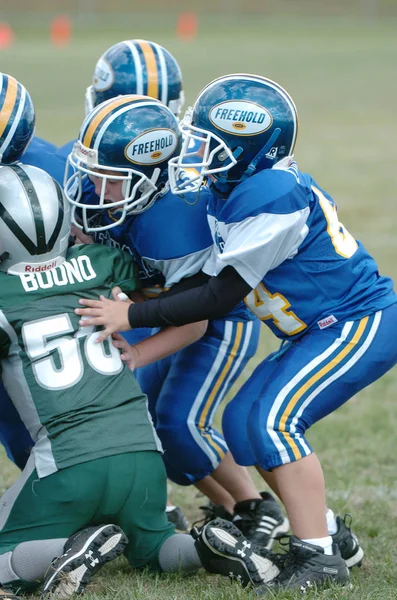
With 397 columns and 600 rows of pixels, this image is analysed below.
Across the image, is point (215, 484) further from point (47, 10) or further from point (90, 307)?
point (47, 10)

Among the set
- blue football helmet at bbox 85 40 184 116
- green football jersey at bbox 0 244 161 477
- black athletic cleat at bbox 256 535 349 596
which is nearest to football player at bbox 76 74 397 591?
black athletic cleat at bbox 256 535 349 596

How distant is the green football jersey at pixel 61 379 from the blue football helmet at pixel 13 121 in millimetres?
755

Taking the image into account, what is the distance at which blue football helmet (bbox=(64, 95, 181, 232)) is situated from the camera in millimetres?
3480

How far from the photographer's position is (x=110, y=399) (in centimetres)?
322

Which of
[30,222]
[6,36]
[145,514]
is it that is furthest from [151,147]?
[6,36]

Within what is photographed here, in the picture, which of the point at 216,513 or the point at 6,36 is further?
the point at 6,36

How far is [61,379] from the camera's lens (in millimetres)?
3158

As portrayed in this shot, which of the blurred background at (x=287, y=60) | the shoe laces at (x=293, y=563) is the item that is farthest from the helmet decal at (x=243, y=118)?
the blurred background at (x=287, y=60)

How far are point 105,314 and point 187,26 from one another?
33.3m

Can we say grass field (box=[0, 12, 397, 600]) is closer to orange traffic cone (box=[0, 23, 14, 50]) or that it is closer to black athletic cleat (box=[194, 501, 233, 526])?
black athletic cleat (box=[194, 501, 233, 526])

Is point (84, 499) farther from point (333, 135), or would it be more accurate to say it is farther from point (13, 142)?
point (333, 135)

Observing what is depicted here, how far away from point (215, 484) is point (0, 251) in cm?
150

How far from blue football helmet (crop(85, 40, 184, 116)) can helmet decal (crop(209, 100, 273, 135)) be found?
3.97 ft

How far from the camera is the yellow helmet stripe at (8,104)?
3723 millimetres
